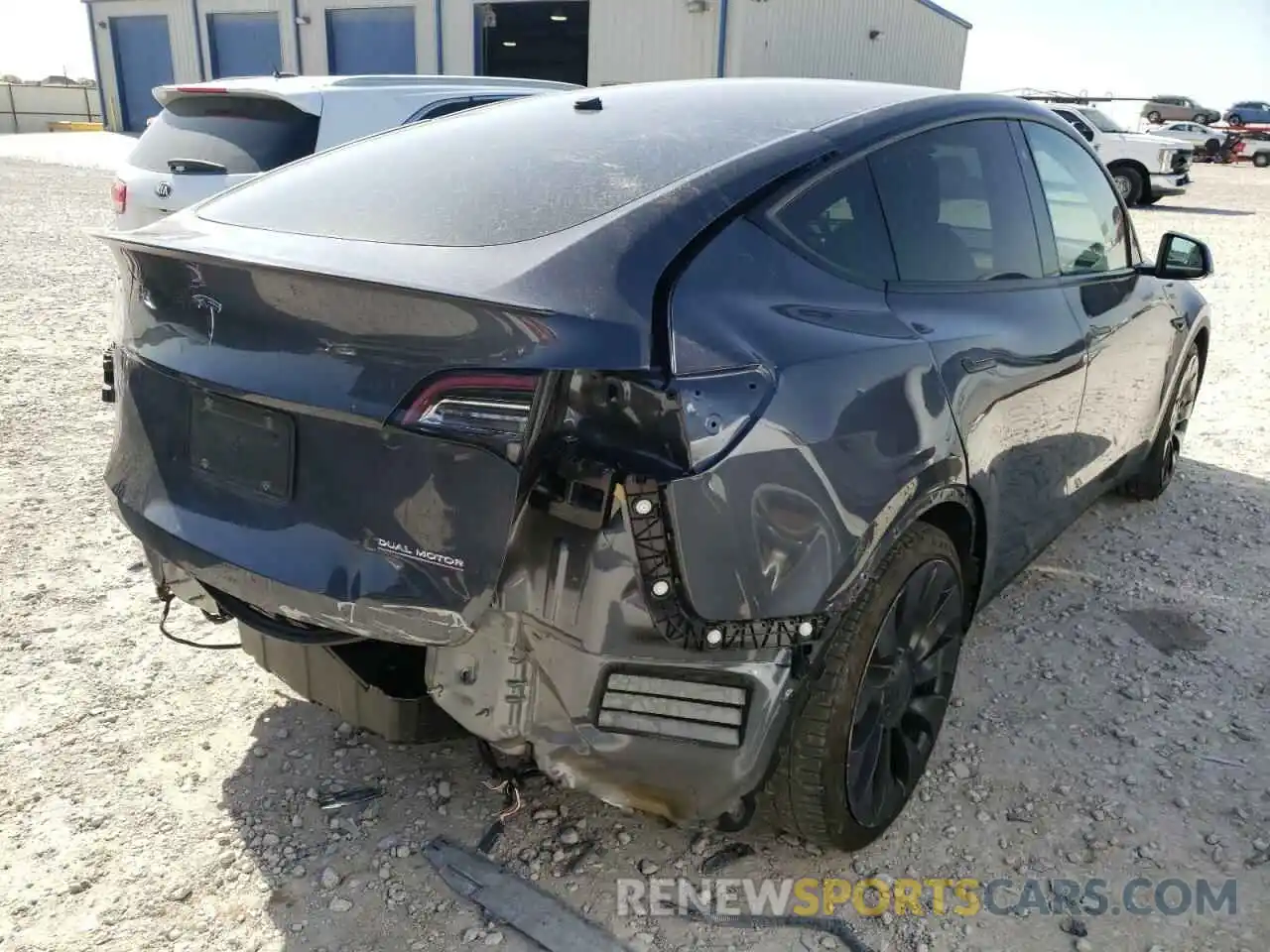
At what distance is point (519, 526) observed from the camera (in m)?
1.72

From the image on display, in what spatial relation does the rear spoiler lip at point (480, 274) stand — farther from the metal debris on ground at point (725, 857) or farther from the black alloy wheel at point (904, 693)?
the metal debris on ground at point (725, 857)

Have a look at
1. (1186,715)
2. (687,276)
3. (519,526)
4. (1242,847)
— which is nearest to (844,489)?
(687,276)

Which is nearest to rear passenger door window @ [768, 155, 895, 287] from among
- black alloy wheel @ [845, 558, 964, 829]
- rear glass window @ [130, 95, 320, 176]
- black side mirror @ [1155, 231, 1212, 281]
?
black alloy wheel @ [845, 558, 964, 829]

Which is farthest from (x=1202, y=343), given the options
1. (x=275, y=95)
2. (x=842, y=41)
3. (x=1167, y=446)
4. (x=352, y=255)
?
(x=842, y=41)

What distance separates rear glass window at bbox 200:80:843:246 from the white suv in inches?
128

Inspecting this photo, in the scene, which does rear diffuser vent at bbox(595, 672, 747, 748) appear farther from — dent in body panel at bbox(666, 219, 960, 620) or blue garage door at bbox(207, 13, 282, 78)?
blue garage door at bbox(207, 13, 282, 78)

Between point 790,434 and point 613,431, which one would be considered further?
point 790,434

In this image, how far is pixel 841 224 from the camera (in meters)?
2.21

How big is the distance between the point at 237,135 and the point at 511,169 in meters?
4.20

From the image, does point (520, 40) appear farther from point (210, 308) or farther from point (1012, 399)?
point (210, 308)

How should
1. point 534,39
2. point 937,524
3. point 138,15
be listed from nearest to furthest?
point 937,524 < point 534,39 < point 138,15

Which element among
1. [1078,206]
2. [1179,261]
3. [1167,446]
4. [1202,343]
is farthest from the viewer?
[1202,343]

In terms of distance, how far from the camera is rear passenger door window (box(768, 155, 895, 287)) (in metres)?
2.10

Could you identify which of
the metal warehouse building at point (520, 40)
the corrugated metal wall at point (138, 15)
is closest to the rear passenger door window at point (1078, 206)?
the metal warehouse building at point (520, 40)
